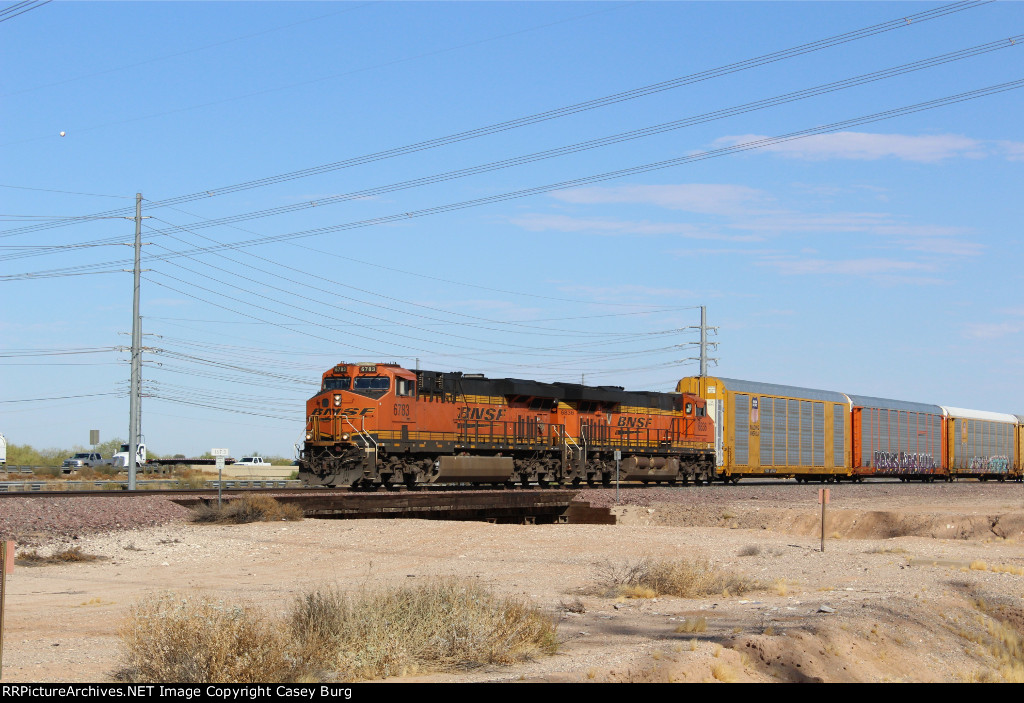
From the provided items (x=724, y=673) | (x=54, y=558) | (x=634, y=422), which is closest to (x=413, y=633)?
(x=724, y=673)

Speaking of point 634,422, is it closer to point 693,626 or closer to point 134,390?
point 134,390

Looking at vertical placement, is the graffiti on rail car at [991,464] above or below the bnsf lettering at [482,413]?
below

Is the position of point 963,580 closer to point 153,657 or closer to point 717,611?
point 717,611

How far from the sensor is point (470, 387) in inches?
1468

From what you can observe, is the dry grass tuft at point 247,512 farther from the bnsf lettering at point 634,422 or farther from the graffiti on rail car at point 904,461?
the graffiti on rail car at point 904,461

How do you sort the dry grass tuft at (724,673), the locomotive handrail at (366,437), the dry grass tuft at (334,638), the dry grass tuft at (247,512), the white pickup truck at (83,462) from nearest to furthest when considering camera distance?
the dry grass tuft at (334,638) → the dry grass tuft at (724,673) → the dry grass tuft at (247,512) → the locomotive handrail at (366,437) → the white pickup truck at (83,462)

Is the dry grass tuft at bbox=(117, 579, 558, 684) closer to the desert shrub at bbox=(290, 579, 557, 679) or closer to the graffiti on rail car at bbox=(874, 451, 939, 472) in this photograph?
the desert shrub at bbox=(290, 579, 557, 679)

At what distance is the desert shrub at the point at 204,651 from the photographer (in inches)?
369

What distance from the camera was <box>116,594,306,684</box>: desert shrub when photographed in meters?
9.38

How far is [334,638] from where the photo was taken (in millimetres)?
10773

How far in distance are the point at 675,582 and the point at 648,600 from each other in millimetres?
780

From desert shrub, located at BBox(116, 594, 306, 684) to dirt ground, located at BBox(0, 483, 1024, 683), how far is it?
65cm

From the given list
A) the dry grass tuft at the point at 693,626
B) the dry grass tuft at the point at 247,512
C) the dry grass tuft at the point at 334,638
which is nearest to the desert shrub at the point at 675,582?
the dry grass tuft at the point at 693,626

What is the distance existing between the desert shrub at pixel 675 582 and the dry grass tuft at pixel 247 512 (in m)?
11.7
